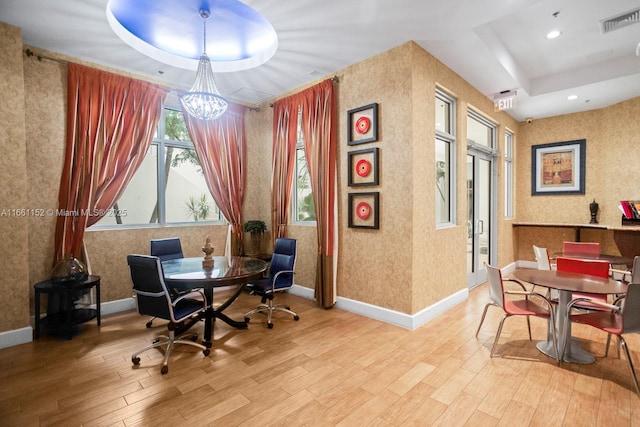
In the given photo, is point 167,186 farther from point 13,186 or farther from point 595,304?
point 595,304

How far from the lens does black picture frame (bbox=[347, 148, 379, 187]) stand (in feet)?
13.2

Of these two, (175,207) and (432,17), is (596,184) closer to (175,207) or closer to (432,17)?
(432,17)

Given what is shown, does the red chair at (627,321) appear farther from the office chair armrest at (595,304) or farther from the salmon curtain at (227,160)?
the salmon curtain at (227,160)

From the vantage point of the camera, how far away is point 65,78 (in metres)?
3.91

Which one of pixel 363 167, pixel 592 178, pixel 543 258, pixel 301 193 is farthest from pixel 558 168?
pixel 301 193

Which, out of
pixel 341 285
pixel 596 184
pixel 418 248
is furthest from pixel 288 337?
pixel 596 184

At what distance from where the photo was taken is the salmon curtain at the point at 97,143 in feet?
12.7

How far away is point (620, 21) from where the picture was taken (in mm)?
3613

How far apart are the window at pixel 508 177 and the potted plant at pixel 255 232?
5103 millimetres

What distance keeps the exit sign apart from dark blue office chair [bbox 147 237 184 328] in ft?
17.6

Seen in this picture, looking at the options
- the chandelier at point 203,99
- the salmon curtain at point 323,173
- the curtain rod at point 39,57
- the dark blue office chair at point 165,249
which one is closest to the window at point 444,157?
the salmon curtain at point 323,173

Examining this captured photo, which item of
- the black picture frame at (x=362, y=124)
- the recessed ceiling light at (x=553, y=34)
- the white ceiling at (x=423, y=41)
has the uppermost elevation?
the recessed ceiling light at (x=553, y=34)

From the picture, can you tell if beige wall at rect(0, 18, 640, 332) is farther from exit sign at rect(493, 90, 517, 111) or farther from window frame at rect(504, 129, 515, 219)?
window frame at rect(504, 129, 515, 219)

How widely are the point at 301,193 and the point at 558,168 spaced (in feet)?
18.2
